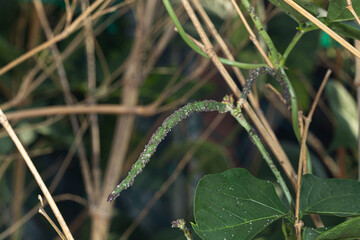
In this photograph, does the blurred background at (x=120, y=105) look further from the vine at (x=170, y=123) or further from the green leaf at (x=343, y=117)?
the vine at (x=170, y=123)

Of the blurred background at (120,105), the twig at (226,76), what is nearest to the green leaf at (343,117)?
the blurred background at (120,105)

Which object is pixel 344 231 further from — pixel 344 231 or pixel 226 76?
pixel 226 76

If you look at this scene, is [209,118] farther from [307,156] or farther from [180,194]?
[307,156]

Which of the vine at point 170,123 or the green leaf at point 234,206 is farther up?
the vine at point 170,123

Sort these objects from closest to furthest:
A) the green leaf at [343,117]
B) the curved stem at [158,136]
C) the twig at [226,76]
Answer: the curved stem at [158,136], the twig at [226,76], the green leaf at [343,117]

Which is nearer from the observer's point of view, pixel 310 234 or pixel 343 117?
pixel 310 234

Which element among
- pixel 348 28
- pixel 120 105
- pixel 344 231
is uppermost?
pixel 120 105


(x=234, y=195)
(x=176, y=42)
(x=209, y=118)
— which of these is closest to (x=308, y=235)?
(x=234, y=195)

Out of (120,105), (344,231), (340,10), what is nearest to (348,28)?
(340,10)
